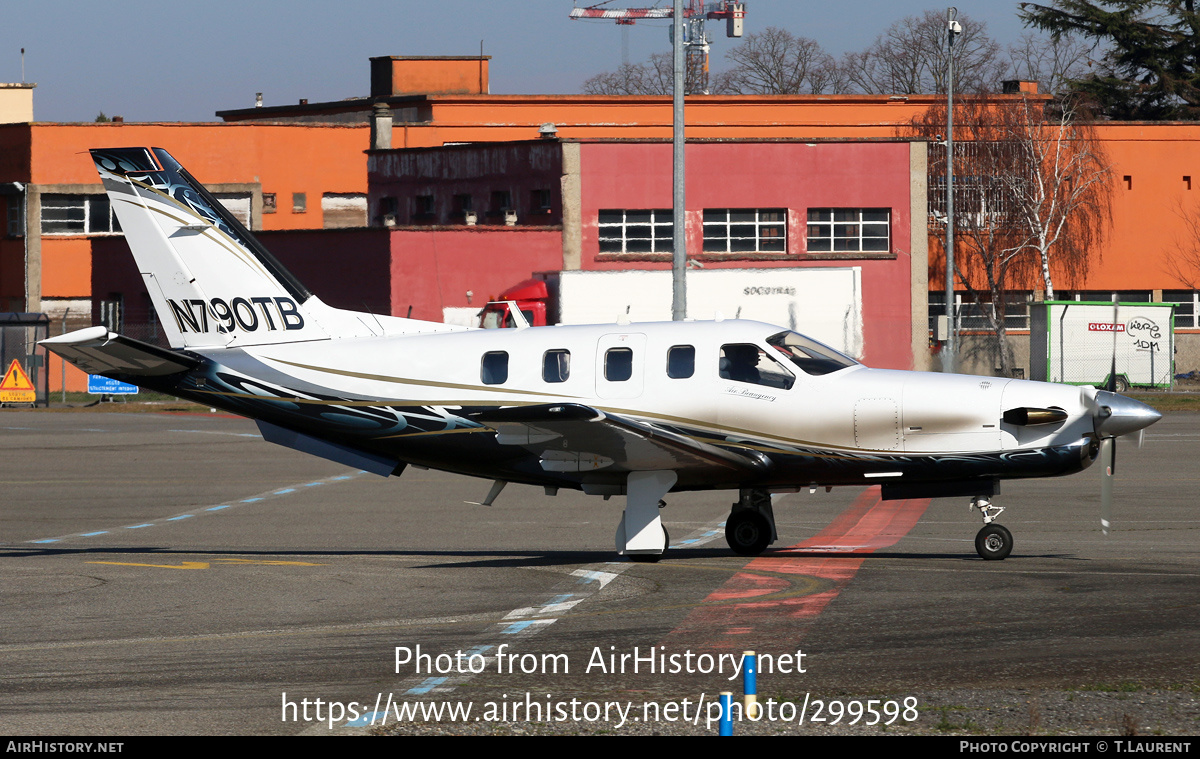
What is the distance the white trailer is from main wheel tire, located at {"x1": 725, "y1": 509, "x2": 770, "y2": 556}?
112 ft

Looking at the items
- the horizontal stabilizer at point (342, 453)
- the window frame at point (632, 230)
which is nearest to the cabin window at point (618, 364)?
the horizontal stabilizer at point (342, 453)

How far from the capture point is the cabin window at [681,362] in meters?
14.6

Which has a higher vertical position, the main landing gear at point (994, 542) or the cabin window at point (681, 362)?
the cabin window at point (681, 362)

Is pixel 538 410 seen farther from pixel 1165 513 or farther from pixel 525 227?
pixel 525 227

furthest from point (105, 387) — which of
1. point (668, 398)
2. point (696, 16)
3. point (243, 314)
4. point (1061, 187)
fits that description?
point (696, 16)

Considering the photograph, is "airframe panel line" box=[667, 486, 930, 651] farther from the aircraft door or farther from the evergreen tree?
the evergreen tree

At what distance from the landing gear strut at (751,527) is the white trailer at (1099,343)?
112ft

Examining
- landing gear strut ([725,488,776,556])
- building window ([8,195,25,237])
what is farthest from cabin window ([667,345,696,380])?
building window ([8,195,25,237])

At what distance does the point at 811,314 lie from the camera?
43.6 meters

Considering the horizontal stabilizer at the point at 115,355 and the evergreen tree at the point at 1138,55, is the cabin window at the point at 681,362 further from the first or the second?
the evergreen tree at the point at 1138,55

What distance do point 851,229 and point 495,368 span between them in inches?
1500

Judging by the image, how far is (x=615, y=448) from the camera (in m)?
14.4
